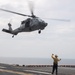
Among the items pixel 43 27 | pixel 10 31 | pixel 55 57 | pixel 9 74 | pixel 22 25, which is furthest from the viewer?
pixel 10 31

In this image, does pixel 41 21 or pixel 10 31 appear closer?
pixel 41 21

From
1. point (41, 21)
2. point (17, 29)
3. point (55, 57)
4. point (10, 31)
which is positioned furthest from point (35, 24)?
point (55, 57)

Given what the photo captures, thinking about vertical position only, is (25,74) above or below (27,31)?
below

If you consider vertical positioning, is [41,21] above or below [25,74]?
above

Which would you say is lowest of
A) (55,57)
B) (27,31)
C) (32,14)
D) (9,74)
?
(9,74)

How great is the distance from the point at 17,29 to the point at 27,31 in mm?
4036

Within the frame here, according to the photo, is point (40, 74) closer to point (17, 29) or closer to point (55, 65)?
point (55, 65)

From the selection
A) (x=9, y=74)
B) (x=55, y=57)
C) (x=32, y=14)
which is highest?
(x=32, y=14)

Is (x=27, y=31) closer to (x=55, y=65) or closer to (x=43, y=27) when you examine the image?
(x=43, y=27)

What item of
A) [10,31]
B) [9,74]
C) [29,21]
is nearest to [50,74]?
[9,74]

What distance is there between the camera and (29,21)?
47188 mm

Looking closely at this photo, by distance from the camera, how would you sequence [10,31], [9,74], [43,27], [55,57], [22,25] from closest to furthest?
[9,74], [55,57], [43,27], [22,25], [10,31]

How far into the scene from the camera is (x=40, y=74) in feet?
86.8

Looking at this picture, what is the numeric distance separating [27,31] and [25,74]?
2120cm
